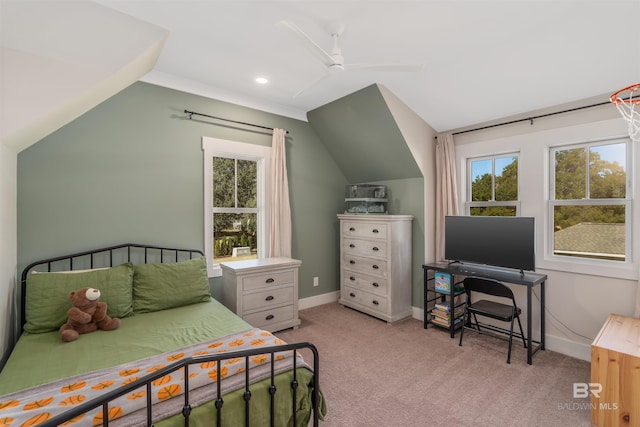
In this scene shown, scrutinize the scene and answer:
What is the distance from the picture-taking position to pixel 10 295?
7.48 ft

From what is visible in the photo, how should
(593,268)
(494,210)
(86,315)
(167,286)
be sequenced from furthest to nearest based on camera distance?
(494,210), (593,268), (167,286), (86,315)

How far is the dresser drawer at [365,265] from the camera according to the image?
12.7 feet

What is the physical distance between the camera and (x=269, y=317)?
133 inches

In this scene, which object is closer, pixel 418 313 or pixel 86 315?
pixel 86 315

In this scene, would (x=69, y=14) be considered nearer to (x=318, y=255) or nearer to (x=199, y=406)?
(x=199, y=406)

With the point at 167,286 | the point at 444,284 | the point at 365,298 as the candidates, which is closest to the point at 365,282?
the point at 365,298

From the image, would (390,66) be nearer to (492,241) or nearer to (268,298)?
(492,241)

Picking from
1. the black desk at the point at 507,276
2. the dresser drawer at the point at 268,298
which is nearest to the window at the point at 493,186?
the black desk at the point at 507,276

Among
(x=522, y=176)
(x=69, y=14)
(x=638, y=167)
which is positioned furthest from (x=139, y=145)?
(x=638, y=167)

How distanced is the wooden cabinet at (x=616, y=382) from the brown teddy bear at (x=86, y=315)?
11.3 ft

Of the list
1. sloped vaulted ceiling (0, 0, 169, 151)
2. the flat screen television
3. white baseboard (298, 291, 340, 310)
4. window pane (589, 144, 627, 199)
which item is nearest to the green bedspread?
sloped vaulted ceiling (0, 0, 169, 151)

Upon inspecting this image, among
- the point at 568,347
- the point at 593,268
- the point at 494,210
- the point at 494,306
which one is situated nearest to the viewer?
the point at 593,268

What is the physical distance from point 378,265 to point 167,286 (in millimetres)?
2425

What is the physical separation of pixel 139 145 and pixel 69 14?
1252 mm
